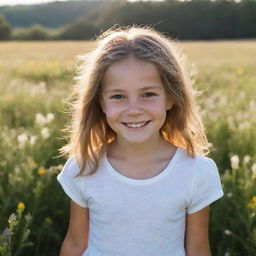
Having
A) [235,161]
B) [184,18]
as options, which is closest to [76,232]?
[235,161]

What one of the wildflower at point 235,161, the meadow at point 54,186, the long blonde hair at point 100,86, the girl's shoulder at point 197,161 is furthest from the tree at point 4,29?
the girl's shoulder at point 197,161

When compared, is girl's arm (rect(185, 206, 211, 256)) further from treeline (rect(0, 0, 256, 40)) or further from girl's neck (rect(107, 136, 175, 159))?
treeline (rect(0, 0, 256, 40))

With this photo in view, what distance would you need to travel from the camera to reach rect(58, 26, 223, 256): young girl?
203cm

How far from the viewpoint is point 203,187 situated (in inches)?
82.4

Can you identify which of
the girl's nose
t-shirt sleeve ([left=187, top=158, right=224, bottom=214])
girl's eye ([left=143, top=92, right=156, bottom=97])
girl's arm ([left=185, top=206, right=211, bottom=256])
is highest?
girl's eye ([left=143, top=92, right=156, bottom=97])

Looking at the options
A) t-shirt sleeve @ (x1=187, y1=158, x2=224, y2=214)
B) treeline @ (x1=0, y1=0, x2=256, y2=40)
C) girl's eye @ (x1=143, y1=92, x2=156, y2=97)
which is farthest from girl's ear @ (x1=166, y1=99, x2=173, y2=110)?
treeline @ (x1=0, y1=0, x2=256, y2=40)

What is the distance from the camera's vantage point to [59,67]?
10.6m

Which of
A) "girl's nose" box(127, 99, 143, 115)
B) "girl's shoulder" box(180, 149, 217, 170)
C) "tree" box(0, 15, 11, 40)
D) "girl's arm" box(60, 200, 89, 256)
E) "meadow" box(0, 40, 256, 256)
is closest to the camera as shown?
"girl's nose" box(127, 99, 143, 115)

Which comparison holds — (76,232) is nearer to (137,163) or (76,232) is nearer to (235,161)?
(137,163)

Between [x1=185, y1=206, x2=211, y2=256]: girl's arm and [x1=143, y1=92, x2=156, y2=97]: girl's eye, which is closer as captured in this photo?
[x1=143, y1=92, x2=156, y2=97]: girl's eye

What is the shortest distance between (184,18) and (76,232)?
52.6 metres

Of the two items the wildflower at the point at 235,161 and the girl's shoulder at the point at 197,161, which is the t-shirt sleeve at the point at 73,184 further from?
the wildflower at the point at 235,161

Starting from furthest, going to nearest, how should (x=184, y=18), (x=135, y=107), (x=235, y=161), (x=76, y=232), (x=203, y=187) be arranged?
(x=184, y=18), (x=235, y=161), (x=76, y=232), (x=203, y=187), (x=135, y=107)

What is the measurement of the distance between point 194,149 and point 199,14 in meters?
54.2
